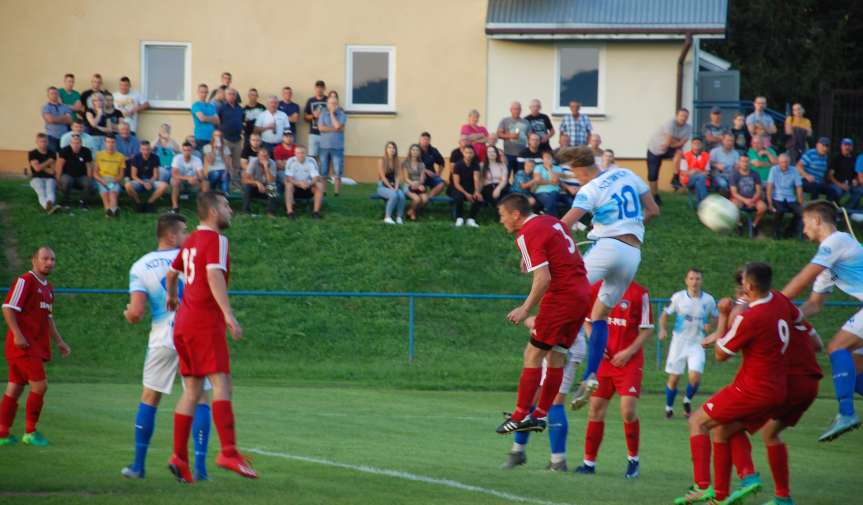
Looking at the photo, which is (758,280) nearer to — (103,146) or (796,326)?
(796,326)

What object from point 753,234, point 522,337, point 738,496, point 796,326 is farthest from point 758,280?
point 753,234

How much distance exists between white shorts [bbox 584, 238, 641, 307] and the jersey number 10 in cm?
29

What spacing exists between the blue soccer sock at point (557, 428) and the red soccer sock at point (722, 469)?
227 centimetres

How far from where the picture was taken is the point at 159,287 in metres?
10.7

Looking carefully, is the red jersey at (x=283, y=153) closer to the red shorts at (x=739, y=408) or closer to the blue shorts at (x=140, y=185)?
the blue shorts at (x=140, y=185)

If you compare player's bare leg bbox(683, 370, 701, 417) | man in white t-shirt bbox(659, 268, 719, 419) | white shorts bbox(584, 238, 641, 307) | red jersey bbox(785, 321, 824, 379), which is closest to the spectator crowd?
man in white t-shirt bbox(659, 268, 719, 419)

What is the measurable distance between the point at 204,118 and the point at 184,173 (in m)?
1.86

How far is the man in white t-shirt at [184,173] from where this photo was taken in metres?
25.2

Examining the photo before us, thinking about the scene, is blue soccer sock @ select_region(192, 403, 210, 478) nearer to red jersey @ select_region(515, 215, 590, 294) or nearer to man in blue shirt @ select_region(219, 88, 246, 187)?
red jersey @ select_region(515, 215, 590, 294)

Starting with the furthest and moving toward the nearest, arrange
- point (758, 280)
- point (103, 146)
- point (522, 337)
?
1. point (103, 146)
2. point (522, 337)
3. point (758, 280)

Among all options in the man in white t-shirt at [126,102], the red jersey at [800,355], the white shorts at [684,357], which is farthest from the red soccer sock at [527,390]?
the man in white t-shirt at [126,102]

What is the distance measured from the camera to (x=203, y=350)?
9773 millimetres

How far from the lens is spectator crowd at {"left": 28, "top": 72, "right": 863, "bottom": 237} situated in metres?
25.2

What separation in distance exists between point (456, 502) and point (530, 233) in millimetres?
2608
